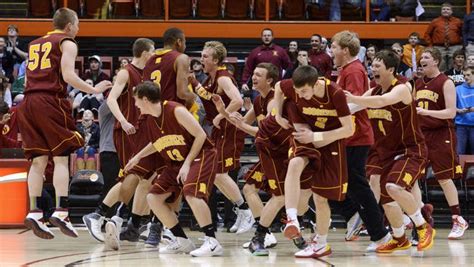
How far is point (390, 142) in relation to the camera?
856cm

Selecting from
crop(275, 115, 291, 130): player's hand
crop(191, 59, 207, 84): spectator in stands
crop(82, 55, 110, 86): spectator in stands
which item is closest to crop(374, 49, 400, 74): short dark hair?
crop(275, 115, 291, 130): player's hand

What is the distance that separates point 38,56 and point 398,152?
129 inches

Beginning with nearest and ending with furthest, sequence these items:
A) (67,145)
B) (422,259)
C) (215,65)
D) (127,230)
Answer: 1. (422,259)
2. (67,145)
3. (127,230)
4. (215,65)

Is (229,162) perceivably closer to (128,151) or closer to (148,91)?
(128,151)

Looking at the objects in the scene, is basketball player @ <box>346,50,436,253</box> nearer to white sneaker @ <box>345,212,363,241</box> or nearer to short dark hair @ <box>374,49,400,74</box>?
short dark hair @ <box>374,49,400,74</box>

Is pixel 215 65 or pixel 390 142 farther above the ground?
pixel 215 65

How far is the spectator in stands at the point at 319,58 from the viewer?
1620cm

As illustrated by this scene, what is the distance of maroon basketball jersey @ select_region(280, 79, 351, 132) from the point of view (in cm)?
778

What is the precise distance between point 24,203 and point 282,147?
4.21 meters

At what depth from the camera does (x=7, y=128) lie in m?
13.3

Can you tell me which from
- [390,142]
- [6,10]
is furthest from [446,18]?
[390,142]

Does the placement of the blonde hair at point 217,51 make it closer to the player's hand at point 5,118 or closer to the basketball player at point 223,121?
the basketball player at point 223,121

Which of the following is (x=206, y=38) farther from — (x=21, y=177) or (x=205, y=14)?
(x=21, y=177)

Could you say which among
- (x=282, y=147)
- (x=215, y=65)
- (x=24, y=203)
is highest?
(x=215, y=65)
